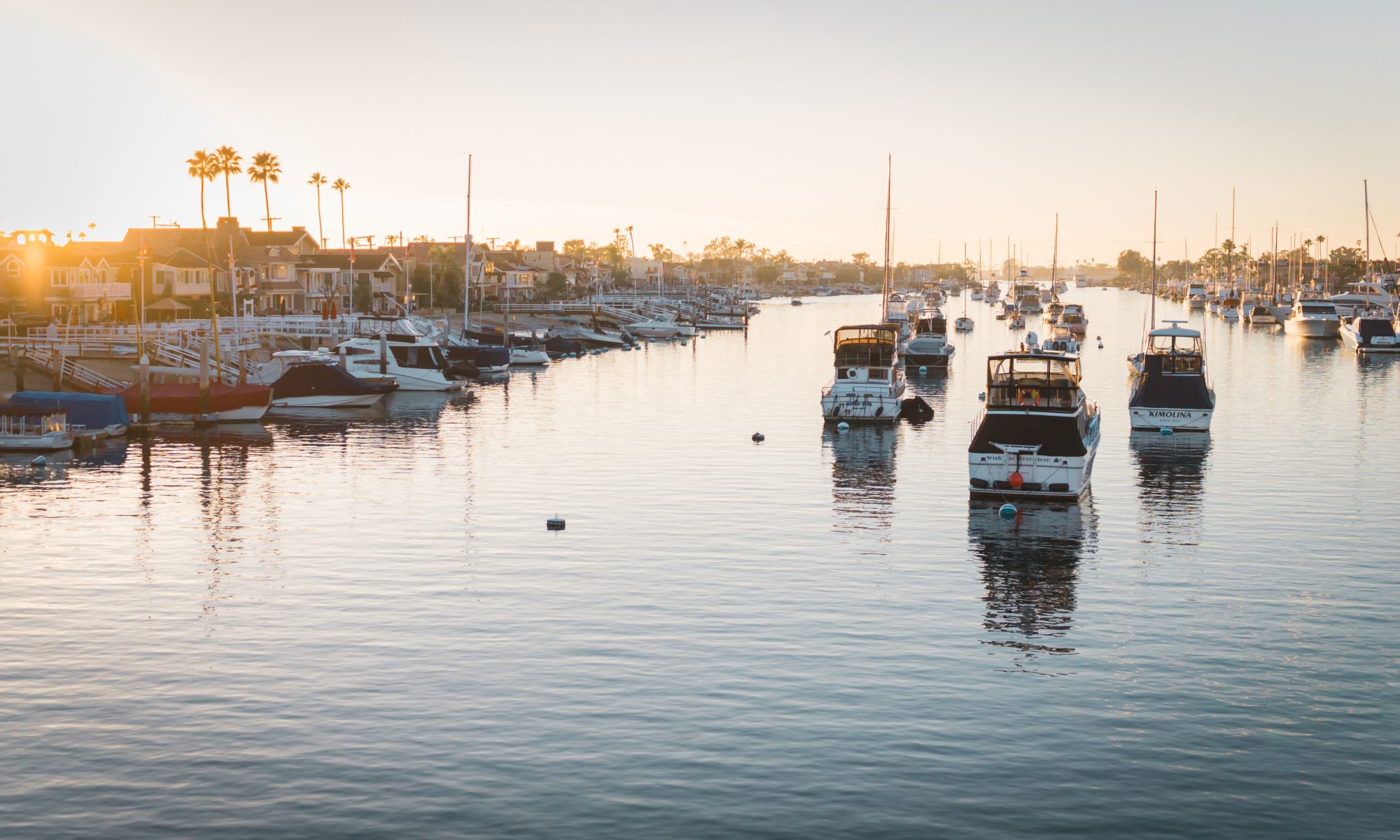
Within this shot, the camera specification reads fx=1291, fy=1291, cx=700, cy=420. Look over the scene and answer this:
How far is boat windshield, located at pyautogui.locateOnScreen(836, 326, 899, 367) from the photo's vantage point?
74.5 meters

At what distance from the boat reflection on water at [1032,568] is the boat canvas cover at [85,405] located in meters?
46.5

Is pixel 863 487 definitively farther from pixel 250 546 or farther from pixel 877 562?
pixel 250 546

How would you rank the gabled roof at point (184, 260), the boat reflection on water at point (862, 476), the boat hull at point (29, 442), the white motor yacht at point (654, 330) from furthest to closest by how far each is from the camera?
the white motor yacht at point (654, 330)
the gabled roof at point (184, 260)
the boat hull at point (29, 442)
the boat reflection on water at point (862, 476)

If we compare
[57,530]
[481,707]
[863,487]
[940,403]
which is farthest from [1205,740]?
[940,403]

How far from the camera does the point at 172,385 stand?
76.9 m

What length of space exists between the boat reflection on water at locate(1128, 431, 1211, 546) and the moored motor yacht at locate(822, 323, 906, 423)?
44.1 feet

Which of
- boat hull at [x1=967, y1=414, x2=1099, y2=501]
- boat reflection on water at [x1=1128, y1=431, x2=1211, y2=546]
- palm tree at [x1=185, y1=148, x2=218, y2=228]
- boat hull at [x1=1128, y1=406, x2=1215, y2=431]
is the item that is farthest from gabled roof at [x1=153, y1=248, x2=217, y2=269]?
boat hull at [x1=967, y1=414, x2=1099, y2=501]

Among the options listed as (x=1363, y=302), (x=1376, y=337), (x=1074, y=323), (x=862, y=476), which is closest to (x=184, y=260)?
(x=862, y=476)

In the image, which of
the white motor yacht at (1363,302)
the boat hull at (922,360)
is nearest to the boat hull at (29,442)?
the boat hull at (922,360)

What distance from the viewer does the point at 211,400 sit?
76250mm

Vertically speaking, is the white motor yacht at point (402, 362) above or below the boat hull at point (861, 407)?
above

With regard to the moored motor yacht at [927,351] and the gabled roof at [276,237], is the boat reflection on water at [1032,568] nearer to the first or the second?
the moored motor yacht at [927,351]

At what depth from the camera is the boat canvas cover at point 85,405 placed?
217ft

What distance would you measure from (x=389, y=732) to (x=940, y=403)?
2679 inches
